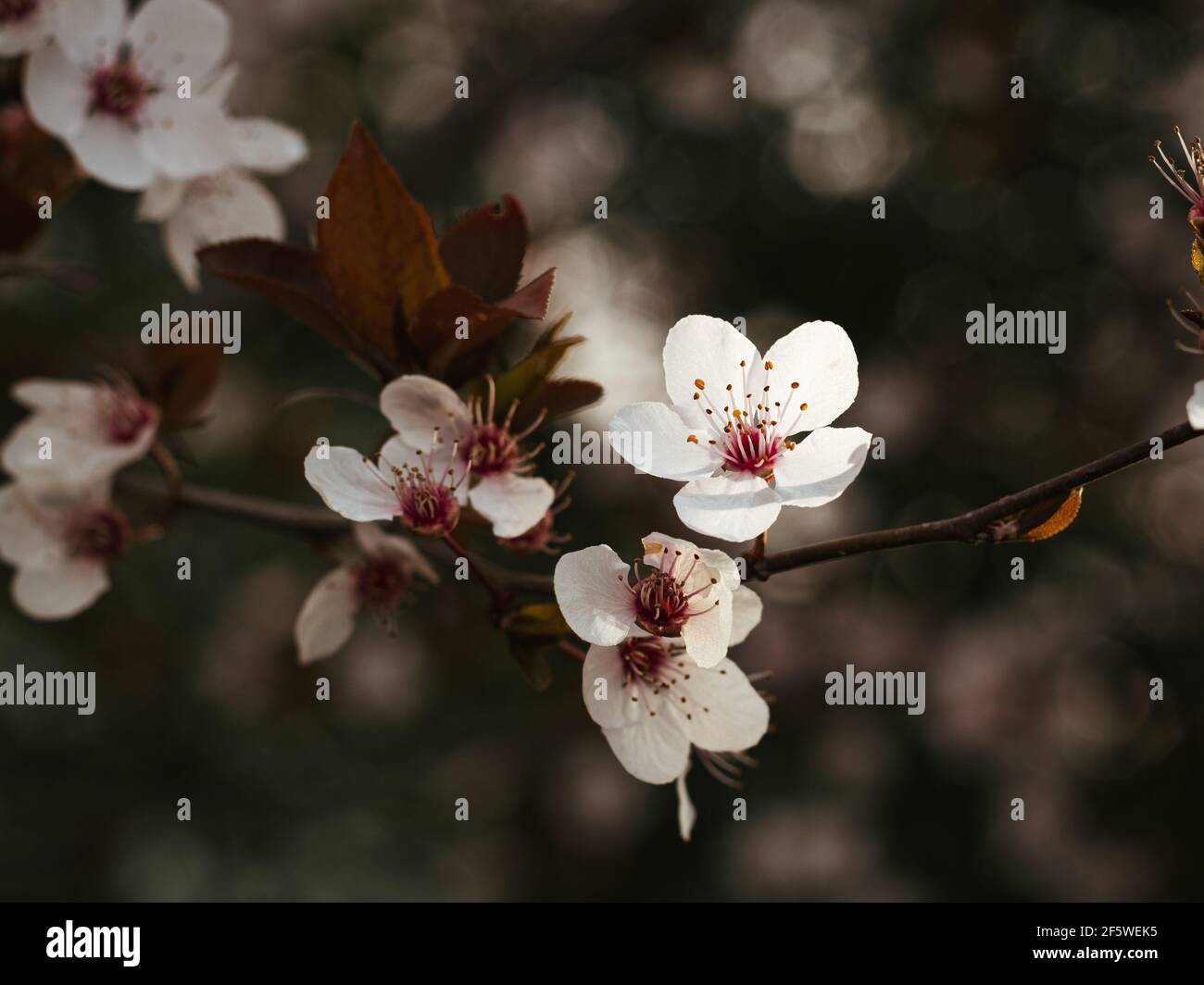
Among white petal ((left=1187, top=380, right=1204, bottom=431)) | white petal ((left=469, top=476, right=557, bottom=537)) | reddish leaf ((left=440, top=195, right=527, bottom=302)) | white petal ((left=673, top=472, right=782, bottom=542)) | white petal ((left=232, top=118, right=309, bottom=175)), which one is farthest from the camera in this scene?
white petal ((left=232, top=118, right=309, bottom=175))

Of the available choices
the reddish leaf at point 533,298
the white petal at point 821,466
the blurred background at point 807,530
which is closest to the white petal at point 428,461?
the reddish leaf at point 533,298

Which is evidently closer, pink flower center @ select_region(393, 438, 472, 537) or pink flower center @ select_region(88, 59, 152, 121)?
pink flower center @ select_region(393, 438, 472, 537)

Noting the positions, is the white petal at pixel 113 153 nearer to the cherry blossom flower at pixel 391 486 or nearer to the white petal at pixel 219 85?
the white petal at pixel 219 85

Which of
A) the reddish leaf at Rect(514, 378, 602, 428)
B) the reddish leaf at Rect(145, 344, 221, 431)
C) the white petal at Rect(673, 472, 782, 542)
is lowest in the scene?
the white petal at Rect(673, 472, 782, 542)

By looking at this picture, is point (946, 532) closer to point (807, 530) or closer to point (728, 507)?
point (728, 507)

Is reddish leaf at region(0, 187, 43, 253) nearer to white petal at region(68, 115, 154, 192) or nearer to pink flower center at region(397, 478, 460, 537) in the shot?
white petal at region(68, 115, 154, 192)

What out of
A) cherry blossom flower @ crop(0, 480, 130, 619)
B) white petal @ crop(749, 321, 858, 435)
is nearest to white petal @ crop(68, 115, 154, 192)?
cherry blossom flower @ crop(0, 480, 130, 619)
